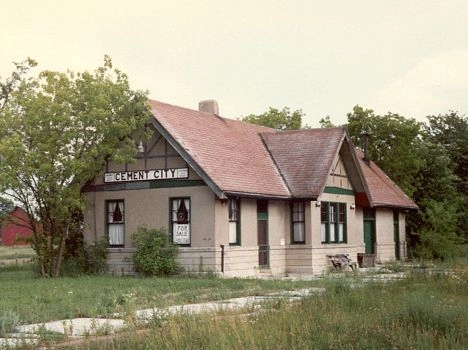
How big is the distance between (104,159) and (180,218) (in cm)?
343

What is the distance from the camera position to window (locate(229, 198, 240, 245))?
2791cm

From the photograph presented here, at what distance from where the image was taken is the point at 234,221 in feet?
92.1

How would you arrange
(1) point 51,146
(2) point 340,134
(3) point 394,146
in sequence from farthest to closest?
(3) point 394,146 < (2) point 340,134 < (1) point 51,146

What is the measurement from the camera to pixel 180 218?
2770 centimetres

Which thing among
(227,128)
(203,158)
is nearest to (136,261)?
(203,158)

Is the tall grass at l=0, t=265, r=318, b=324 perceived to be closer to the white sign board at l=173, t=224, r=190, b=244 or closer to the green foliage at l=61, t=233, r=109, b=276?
the white sign board at l=173, t=224, r=190, b=244

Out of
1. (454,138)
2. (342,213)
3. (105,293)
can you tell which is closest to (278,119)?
(454,138)

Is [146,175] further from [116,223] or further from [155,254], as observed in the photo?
[155,254]

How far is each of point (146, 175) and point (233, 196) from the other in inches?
135


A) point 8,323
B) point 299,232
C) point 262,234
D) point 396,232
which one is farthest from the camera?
point 396,232

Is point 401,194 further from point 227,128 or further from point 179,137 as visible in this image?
point 179,137

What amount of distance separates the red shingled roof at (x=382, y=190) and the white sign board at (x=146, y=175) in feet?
34.7

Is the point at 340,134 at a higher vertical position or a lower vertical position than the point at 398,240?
higher

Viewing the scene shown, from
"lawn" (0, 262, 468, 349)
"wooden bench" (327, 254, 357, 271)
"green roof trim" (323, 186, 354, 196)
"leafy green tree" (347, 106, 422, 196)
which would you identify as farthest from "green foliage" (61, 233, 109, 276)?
"leafy green tree" (347, 106, 422, 196)
